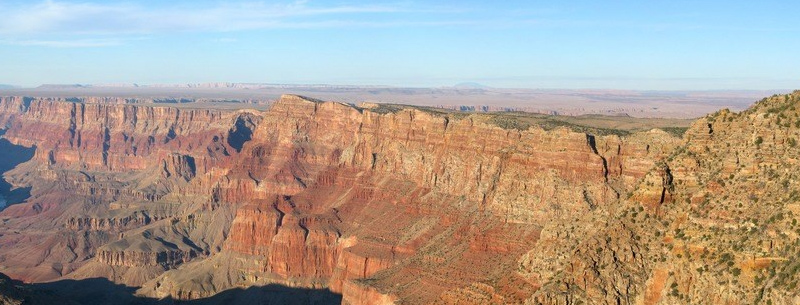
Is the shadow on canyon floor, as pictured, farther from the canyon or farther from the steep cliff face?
the steep cliff face

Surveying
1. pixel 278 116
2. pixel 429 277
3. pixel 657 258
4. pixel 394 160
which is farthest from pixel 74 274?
pixel 657 258

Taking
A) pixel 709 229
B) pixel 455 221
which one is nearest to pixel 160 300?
pixel 455 221

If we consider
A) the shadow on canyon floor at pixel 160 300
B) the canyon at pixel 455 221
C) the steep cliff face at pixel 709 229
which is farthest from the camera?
the shadow on canyon floor at pixel 160 300

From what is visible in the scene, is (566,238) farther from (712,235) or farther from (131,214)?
(131,214)

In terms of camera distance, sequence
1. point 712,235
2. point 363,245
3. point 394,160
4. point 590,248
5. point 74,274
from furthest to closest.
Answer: point 74,274 → point 394,160 → point 363,245 → point 590,248 → point 712,235

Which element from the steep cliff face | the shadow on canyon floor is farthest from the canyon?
the shadow on canyon floor

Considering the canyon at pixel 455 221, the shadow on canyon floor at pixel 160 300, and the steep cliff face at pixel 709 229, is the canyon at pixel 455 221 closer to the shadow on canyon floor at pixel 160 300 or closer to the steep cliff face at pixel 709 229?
the steep cliff face at pixel 709 229

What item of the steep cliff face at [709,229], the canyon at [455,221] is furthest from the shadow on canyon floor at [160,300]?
the steep cliff face at [709,229]
